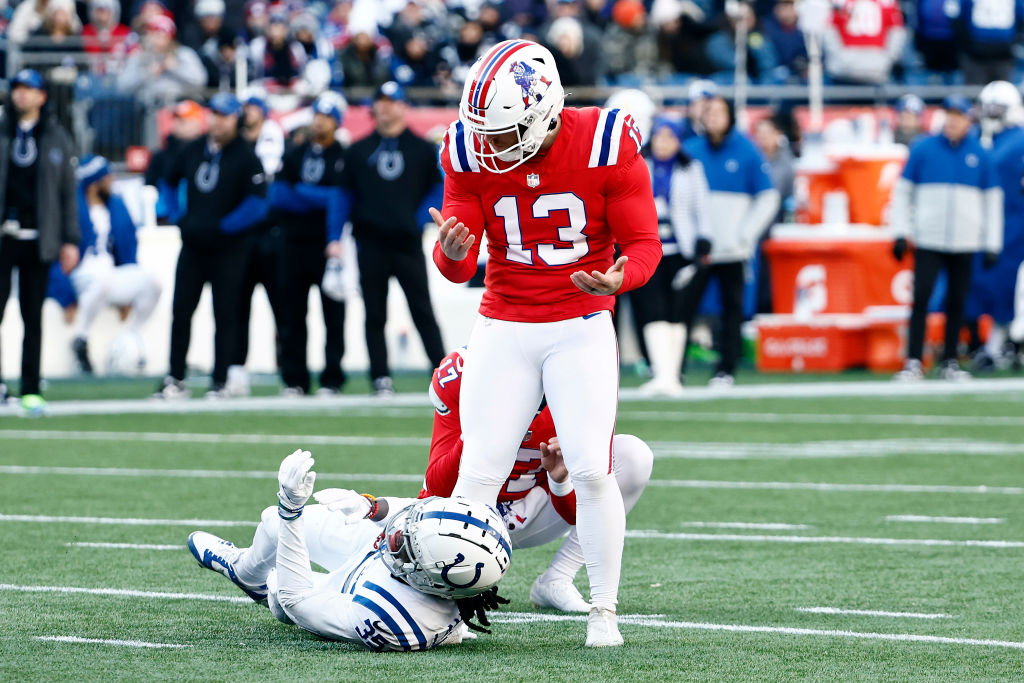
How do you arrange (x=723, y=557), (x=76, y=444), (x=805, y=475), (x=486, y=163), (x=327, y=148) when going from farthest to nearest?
1. (x=327, y=148)
2. (x=76, y=444)
3. (x=805, y=475)
4. (x=723, y=557)
5. (x=486, y=163)

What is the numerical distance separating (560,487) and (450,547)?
0.82 m

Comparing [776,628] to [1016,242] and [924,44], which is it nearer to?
[1016,242]

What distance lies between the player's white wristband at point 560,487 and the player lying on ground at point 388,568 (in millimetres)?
432

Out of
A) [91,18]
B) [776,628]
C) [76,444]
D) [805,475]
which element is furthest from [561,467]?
[91,18]

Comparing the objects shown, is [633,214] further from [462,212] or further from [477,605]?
[477,605]

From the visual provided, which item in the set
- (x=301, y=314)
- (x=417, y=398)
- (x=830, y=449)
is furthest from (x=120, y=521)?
(x=301, y=314)

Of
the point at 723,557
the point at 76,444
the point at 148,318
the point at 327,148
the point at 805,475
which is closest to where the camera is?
the point at 723,557

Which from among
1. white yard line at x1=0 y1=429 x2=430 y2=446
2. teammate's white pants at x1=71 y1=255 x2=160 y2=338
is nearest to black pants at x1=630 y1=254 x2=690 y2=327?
white yard line at x1=0 y1=429 x2=430 y2=446

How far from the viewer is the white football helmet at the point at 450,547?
183 inches

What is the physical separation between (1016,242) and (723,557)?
34.3 ft

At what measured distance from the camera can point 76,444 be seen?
405 inches

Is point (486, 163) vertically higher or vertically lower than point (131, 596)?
higher

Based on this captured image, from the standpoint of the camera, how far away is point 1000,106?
15.9m

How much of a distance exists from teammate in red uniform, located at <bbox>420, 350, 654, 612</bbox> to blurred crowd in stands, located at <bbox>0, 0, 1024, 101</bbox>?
39.4 feet
